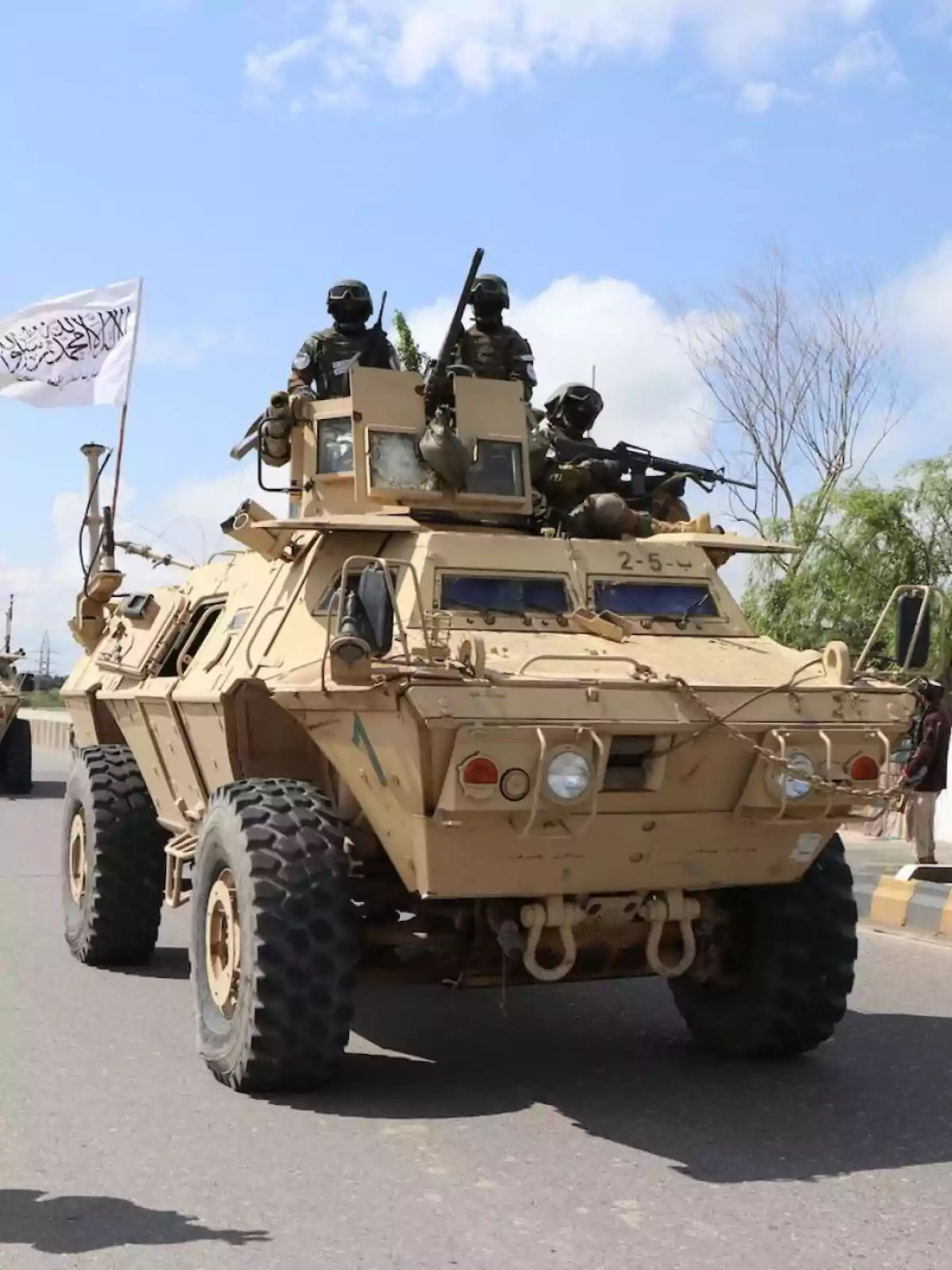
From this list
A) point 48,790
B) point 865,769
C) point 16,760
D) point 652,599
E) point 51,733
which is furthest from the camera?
point 51,733

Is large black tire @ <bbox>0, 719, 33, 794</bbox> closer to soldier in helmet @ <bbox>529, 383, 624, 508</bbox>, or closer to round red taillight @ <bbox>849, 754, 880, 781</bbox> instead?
soldier in helmet @ <bbox>529, 383, 624, 508</bbox>

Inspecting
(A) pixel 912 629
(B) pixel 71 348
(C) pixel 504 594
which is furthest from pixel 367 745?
(B) pixel 71 348

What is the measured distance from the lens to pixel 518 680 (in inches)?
206

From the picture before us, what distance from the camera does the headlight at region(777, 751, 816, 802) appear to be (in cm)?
547

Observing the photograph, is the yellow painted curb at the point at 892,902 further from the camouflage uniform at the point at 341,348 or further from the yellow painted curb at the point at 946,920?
the camouflage uniform at the point at 341,348

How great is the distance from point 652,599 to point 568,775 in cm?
151

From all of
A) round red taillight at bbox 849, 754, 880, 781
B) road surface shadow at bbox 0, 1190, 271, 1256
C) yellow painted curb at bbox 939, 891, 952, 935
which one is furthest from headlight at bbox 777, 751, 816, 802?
yellow painted curb at bbox 939, 891, 952, 935

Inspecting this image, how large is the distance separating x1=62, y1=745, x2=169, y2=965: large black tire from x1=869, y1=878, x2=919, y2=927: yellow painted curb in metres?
4.45

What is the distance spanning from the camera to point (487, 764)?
5.11m

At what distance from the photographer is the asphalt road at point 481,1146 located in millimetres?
4148

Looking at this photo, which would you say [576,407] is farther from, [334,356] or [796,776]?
[796,776]

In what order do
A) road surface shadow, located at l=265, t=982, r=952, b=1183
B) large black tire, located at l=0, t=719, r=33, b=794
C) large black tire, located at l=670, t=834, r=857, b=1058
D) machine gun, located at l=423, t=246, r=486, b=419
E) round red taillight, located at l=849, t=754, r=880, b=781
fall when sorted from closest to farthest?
1. road surface shadow, located at l=265, t=982, r=952, b=1183
2. round red taillight, located at l=849, t=754, r=880, b=781
3. large black tire, located at l=670, t=834, r=857, b=1058
4. machine gun, located at l=423, t=246, r=486, b=419
5. large black tire, located at l=0, t=719, r=33, b=794

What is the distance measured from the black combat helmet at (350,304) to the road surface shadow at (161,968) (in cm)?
327

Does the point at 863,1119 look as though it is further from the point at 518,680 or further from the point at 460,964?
the point at 518,680
